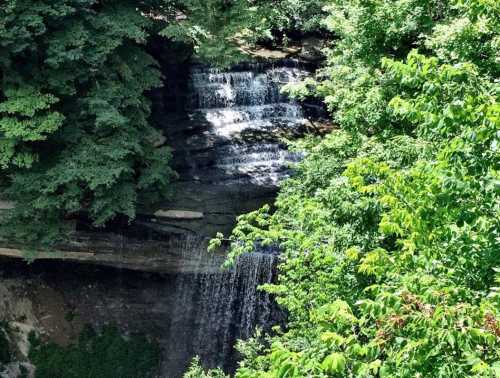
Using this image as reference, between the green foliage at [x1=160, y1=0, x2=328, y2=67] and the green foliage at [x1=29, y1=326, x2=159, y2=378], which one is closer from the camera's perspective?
the green foliage at [x1=160, y1=0, x2=328, y2=67]

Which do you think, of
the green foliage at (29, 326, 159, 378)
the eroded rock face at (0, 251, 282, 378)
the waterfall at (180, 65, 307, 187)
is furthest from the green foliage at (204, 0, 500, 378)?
the green foliage at (29, 326, 159, 378)

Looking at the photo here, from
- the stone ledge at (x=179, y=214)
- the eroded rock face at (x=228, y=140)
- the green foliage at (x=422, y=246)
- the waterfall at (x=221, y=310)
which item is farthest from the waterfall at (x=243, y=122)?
the green foliage at (x=422, y=246)

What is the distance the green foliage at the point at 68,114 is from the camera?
12.4 m

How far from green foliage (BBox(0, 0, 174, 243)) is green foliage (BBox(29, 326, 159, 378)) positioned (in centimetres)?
481

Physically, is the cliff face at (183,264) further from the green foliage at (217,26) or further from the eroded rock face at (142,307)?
the green foliage at (217,26)

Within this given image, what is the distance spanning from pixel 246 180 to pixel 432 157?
10.0 meters

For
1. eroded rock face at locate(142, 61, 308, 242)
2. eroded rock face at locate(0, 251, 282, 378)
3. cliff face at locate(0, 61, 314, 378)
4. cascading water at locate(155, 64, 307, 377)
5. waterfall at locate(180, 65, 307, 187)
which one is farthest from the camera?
waterfall at locate(180, 65, 307, 187)

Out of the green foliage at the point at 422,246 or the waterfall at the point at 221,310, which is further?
the waterfall at the point at 221,310

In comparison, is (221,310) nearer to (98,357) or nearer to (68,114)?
(98,357)

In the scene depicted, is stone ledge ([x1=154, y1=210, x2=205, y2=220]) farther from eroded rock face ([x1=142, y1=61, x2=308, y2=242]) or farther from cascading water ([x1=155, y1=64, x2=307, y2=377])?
cascading water ([x1=155, y1=64, x2=307, y2=377])

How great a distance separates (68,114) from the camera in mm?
13633

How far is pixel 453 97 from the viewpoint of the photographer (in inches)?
210

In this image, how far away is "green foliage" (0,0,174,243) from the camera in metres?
12.4

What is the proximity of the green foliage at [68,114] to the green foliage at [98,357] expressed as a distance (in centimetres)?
481
